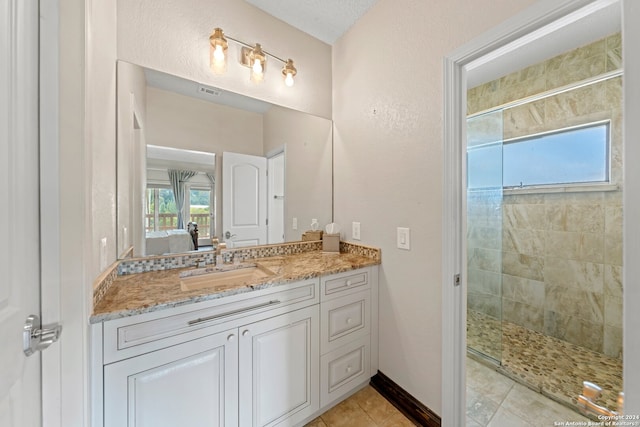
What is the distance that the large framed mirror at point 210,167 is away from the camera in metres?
1.34

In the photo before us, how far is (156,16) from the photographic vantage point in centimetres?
136

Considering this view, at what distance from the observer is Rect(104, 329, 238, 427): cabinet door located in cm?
85

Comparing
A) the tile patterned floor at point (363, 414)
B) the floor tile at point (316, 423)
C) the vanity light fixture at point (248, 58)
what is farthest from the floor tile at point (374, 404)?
the vanity light fixture at point (248, 58)

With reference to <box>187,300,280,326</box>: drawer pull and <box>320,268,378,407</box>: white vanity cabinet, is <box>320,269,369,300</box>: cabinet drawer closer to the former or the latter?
<box>320,268,378,407</box>: white vanity cabinet

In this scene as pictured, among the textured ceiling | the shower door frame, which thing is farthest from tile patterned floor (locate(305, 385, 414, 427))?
the textured ceiling

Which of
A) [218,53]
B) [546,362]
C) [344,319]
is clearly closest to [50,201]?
[218,53]

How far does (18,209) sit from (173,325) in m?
0.60

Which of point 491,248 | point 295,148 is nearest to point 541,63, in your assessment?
point 491,248

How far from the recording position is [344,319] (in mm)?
1485

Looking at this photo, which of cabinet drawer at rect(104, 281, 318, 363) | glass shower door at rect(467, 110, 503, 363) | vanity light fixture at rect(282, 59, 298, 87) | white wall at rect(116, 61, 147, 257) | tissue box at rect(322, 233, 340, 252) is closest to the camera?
cabinet drawer at rect(104, 281, 318, 363)

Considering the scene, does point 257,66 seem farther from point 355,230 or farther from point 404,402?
point 404,402

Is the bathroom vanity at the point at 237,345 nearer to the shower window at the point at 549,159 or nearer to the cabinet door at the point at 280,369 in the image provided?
the cabinet door at the point at 280,369

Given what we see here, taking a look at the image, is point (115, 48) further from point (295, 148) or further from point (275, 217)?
point (275, 217)

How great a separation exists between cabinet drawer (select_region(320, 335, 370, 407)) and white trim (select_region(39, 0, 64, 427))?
1.10 m
